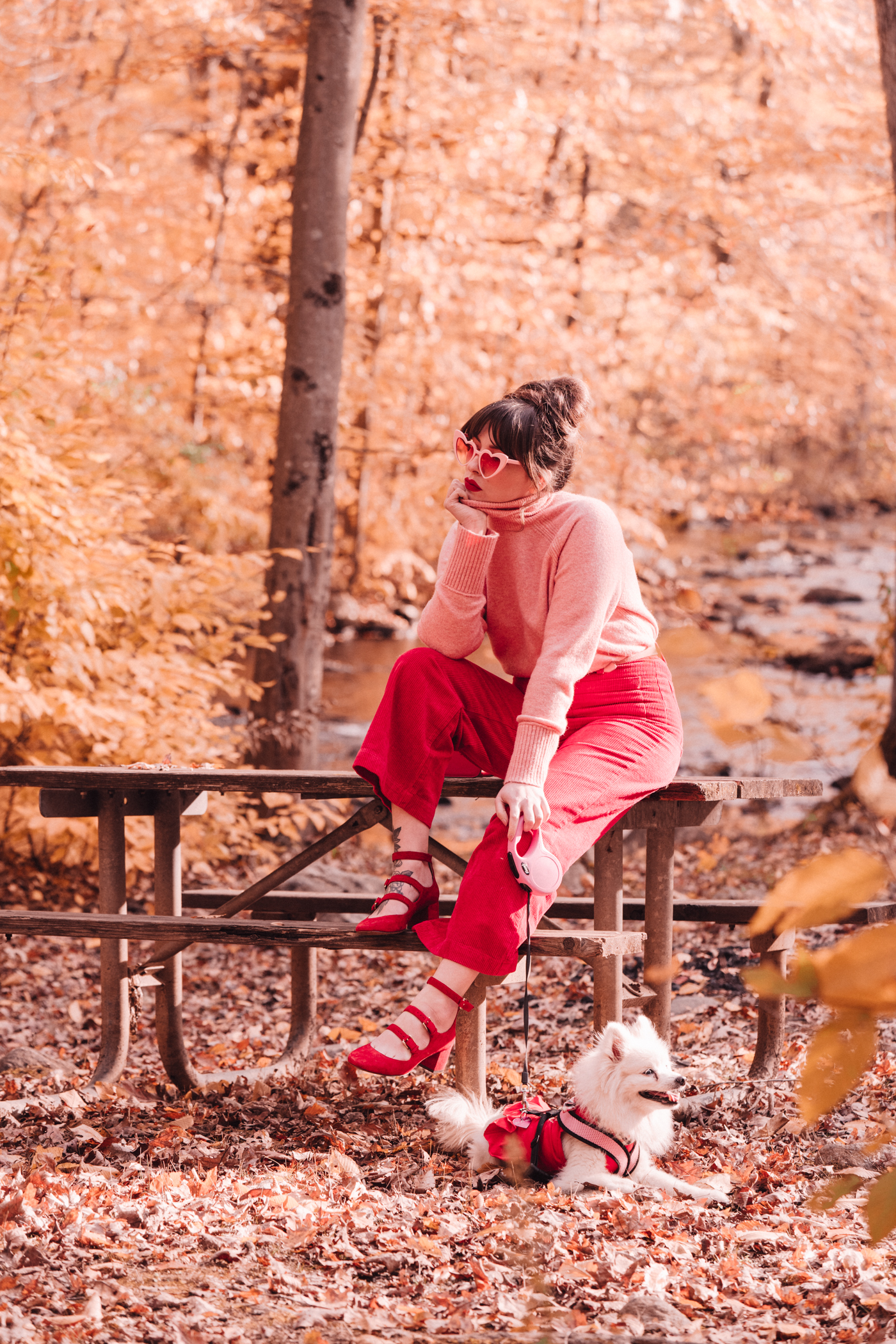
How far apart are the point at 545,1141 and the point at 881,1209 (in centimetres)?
167

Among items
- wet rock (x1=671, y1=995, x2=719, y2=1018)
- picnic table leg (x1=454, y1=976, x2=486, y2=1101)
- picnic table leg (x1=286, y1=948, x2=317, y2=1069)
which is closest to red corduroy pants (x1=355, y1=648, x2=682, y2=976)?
picnic table leg (x1=454, y1=976, x2=486, y2=1101)

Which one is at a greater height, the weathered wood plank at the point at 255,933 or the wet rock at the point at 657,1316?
the weathered wood plank at the point at 255,933

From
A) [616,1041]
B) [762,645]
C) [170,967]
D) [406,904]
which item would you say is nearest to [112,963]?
[170,967]

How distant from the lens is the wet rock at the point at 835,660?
35.6ft

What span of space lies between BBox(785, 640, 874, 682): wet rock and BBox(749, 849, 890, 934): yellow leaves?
10.2 m

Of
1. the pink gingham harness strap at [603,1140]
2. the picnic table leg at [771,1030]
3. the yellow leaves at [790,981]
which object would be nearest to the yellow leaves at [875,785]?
the yellow leaves at [790,981]

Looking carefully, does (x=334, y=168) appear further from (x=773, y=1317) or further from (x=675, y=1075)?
(x=773, y=1317)

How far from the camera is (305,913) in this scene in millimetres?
3791

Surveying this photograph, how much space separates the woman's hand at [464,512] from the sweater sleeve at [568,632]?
207 mm

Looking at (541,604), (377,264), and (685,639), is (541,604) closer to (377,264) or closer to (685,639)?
(685,639)

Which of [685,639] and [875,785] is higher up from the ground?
[685,639]

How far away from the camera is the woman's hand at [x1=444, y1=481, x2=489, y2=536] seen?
113 inches

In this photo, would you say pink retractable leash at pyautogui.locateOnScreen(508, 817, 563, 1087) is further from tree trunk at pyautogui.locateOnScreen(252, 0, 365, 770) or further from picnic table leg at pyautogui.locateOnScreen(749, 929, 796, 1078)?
tree trunk at pyautogui.locateOnScreen(252, 0, 365, 770)

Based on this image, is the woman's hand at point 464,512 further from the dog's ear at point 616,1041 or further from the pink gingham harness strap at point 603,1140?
the pink gingham harness strap at point 603,1140
